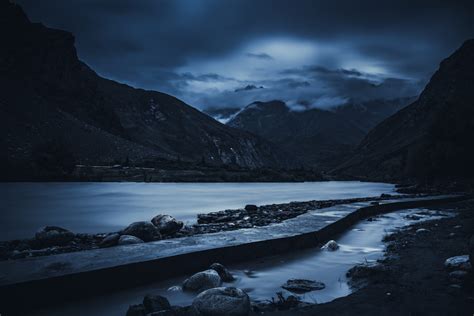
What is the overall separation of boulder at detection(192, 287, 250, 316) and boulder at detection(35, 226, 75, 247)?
232 inches

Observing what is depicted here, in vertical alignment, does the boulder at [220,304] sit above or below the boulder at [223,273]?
above

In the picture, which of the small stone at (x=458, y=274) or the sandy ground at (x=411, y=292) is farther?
the small stone at (x=458, y=274)

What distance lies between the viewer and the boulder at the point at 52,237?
833cm

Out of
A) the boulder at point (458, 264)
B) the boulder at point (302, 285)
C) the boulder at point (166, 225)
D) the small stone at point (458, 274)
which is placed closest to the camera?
the small stone at point (458, 274)

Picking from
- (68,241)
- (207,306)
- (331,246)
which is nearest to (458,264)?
(331,246)

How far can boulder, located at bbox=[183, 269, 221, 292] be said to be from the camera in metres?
5.34

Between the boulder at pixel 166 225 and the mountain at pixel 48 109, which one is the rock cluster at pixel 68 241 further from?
the mountain at pixel 48 109

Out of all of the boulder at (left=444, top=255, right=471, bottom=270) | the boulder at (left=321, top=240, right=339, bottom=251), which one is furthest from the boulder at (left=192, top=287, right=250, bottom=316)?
the boulder at (left=321, top=240, right=339, bottom=251)

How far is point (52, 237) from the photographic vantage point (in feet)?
27.6

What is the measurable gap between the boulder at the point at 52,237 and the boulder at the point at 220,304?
588cm

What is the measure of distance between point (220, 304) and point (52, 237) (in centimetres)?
627

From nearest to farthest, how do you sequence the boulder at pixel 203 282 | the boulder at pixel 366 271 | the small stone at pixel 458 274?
the small stone at pixel 458 274
the boulder at pixel 203 282
the boulder at pixel 366 271

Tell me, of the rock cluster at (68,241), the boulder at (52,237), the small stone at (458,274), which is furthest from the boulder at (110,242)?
the small stone at (458,274)

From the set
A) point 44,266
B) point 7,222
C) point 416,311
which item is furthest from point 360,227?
point 7,222
